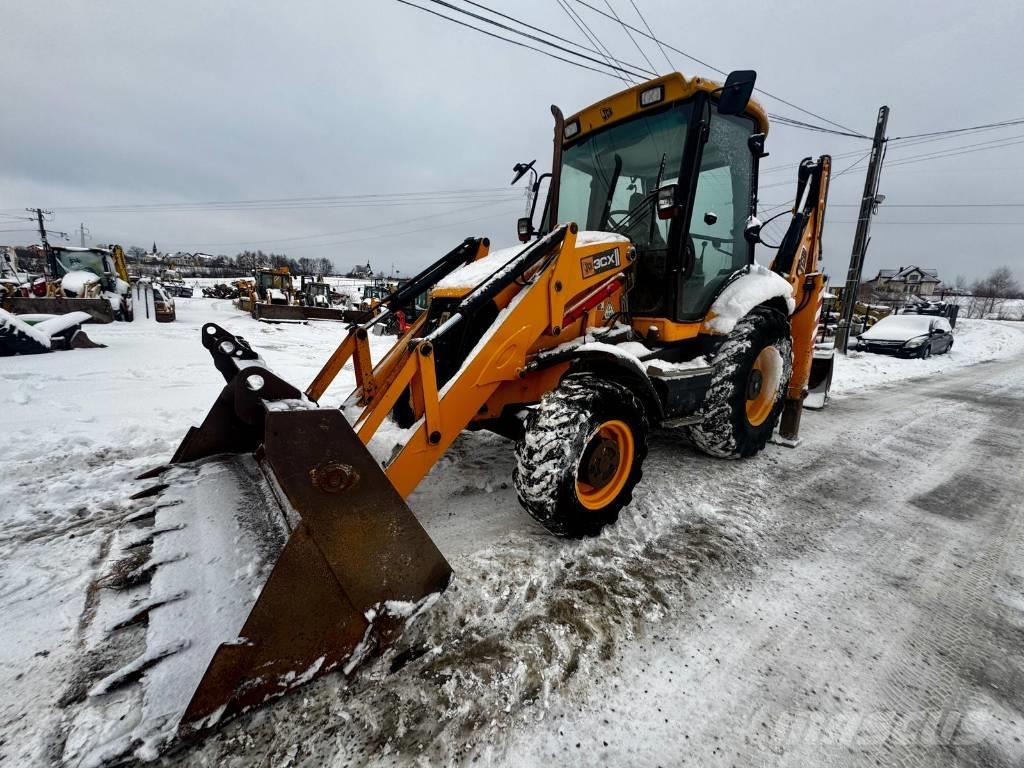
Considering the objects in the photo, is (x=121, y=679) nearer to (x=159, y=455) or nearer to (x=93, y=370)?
(x=159, y=455)

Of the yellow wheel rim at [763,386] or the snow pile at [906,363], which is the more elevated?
the yellow wheel rim at [763,386]

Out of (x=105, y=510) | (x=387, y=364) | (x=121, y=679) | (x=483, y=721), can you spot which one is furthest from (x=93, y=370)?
(x=483, y=721)

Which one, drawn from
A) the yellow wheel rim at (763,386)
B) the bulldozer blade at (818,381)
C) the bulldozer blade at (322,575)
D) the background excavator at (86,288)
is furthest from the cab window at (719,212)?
the background excavator at (86,288)

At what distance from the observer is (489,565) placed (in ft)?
7.71

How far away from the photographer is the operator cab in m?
3.22

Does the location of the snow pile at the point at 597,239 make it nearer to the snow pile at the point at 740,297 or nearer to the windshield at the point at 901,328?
the snow pile at the point at 740,297

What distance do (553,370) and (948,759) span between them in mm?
2374

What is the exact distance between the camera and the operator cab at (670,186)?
322cm

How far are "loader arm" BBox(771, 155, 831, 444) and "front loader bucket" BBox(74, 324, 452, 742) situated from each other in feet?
14.3

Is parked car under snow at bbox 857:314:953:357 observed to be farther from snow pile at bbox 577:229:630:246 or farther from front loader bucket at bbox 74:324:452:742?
front loader bucket at bbox 74:324:452:742

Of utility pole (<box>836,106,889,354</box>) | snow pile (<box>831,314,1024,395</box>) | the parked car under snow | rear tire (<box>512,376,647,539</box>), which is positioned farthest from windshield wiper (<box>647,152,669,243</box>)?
the parked car under snow

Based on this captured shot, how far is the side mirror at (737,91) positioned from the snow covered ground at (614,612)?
256cm

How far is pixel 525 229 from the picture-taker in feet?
13.6

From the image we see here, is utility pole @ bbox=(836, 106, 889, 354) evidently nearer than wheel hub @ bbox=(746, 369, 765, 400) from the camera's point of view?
No
